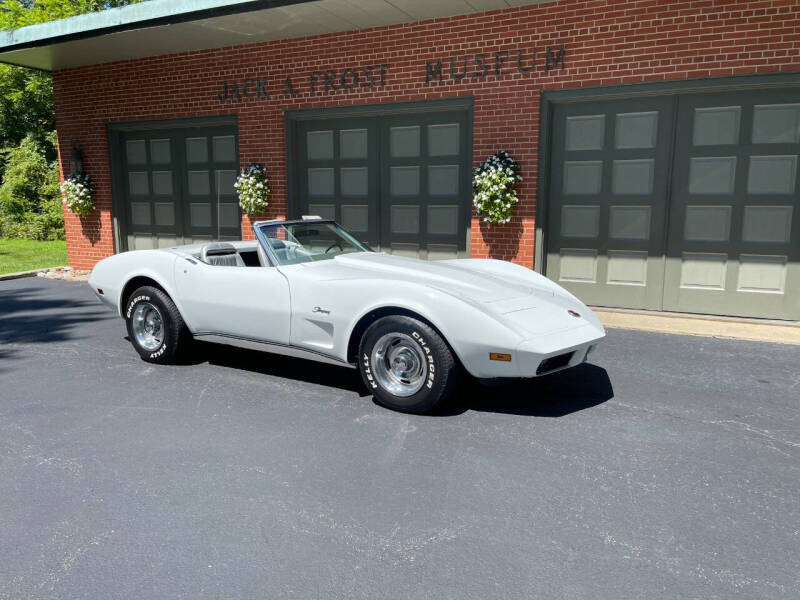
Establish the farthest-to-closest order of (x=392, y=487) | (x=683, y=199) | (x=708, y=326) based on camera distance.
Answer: (x=683, y=199), (x=708, y=326), (x=392, y=487)

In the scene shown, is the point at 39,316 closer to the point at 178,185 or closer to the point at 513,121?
the point at 178,185

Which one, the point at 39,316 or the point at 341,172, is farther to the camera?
→ the point at 341,172

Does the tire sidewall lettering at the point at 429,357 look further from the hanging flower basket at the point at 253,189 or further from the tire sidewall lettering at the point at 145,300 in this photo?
the hanging flower basket at the point at 253,189

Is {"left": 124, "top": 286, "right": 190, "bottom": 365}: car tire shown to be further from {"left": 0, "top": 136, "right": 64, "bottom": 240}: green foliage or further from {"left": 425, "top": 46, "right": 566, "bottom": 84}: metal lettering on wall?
{"left": 0, "top": 136, "right": 64, "bottom": 240}: green foliage

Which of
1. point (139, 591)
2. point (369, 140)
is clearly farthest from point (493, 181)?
point (139, 591)

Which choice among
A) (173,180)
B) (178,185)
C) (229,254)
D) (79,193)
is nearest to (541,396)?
(229,254)

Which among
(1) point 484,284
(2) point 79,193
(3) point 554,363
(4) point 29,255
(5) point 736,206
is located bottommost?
(4) point 29,255

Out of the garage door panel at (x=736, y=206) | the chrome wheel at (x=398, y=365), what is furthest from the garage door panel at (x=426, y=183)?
the chrome wheel at (x=398, y=365)

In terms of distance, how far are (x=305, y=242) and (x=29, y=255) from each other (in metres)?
13.3

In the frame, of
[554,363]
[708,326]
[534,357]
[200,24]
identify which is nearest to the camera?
[534,357]

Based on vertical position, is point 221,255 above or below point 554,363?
above

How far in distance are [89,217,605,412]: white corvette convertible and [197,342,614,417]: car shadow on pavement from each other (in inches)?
16.1

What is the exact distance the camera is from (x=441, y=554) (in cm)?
276

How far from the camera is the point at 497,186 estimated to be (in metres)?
8.38
